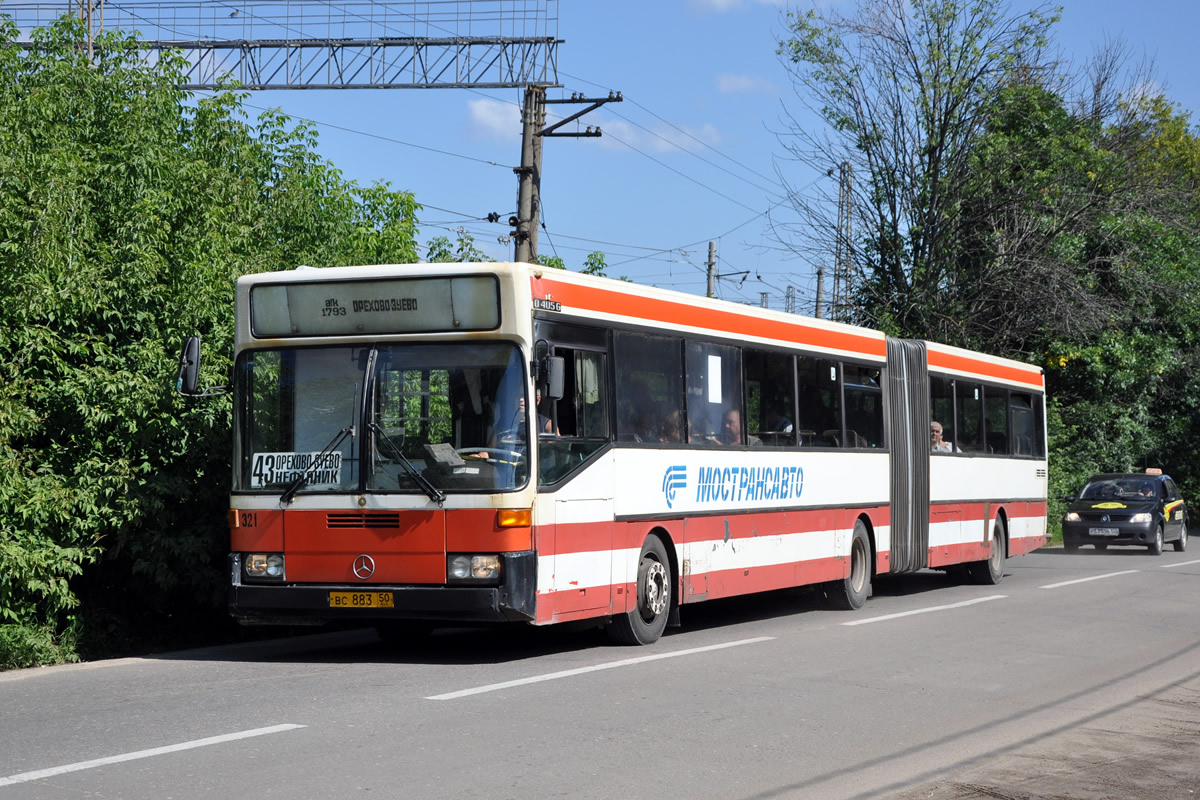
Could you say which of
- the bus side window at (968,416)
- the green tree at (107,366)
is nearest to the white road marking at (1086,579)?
the bus side window at (968,416)

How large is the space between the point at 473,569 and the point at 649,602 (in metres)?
2.40

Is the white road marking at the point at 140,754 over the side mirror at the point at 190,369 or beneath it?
beneath

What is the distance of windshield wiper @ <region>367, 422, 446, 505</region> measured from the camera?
1106 centimetres

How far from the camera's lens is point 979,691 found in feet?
34.5

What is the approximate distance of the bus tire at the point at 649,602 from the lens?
41.5 feet

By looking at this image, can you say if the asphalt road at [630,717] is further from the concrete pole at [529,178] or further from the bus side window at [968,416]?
the concrete pole at [529,178]

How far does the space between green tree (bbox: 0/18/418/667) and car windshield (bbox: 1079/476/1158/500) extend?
21208 millimetres

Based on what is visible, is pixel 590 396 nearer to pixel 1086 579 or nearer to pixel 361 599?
pixel 361 599

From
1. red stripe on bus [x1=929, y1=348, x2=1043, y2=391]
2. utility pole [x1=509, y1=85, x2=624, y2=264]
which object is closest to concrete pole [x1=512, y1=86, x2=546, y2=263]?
utility pole [x1=509, y1=85, x2=624, y2=264]

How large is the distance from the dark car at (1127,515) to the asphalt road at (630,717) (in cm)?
1686

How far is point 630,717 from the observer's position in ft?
29.1

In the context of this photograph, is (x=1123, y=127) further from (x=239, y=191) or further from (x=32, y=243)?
(x=32, y=243)

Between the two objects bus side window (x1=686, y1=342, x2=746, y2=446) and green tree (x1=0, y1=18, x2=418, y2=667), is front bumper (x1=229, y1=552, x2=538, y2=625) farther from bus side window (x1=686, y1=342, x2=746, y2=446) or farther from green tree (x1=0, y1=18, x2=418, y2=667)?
bus side window (x1=686, y1=342, x2=746, y2=446)

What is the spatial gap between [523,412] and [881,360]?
26.8ft
